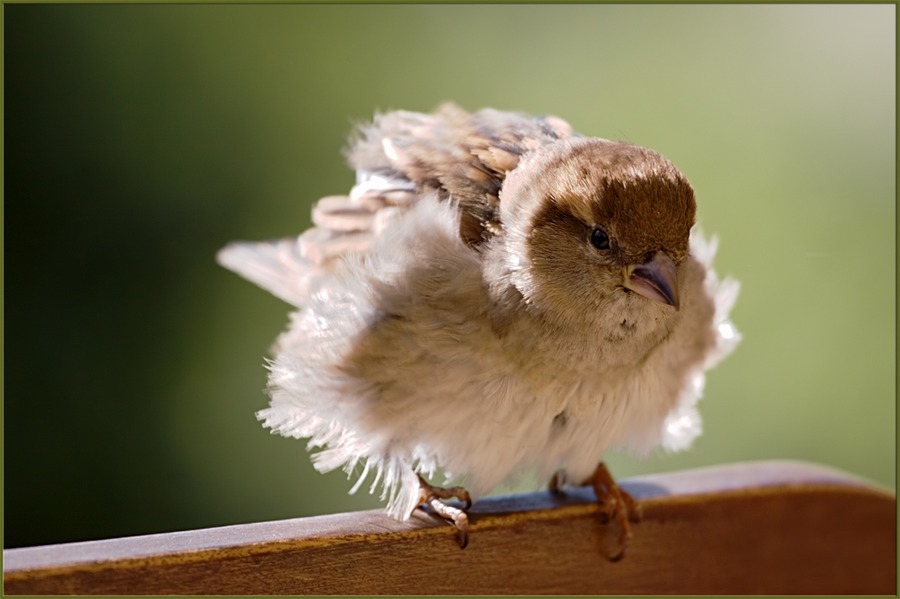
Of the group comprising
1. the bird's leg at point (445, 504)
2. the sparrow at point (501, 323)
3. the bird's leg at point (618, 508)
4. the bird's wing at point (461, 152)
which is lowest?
the bird's leg at point (618, 508)

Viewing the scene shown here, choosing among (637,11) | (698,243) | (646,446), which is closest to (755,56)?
(637,11)

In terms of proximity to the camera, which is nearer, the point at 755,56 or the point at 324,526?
the point at 324,526

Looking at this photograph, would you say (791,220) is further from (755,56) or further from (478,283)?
(478,283)

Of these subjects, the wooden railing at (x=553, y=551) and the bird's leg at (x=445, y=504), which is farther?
the bird's leg at (x=445, y=504)

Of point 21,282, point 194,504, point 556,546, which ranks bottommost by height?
point 194,504

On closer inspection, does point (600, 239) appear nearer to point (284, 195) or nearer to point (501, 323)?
point (501, 323)

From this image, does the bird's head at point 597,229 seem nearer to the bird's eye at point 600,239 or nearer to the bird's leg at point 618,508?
the bird's eye at point 600,239

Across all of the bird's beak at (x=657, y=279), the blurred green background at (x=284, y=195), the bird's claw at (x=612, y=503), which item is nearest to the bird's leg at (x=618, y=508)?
the bird's claw at (x=612, y=503)
